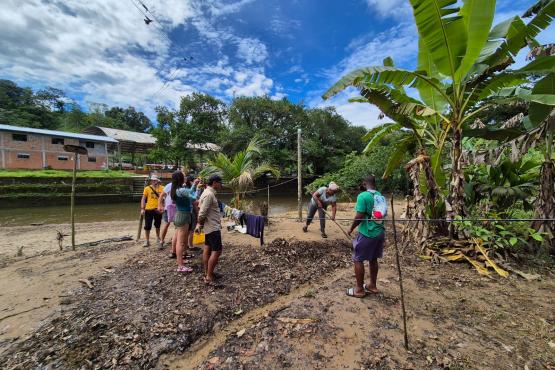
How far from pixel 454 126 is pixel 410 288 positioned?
2.86m

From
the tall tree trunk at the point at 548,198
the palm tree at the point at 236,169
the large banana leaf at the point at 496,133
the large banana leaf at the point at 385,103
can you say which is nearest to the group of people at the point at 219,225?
the large banana leaf at the point at 385,103

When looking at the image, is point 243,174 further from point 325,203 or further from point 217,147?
point 217,147

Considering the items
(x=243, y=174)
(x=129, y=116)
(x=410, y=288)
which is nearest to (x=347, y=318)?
(x=410, y=288)

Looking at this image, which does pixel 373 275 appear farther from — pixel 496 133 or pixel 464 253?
pixel 496 133

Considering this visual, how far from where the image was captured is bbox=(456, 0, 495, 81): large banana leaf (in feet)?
11.5

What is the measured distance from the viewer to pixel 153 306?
3.23 metres

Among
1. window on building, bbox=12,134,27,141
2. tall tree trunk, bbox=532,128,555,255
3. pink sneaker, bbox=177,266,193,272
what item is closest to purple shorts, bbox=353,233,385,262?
pink sneaker, bbox=177,266,193,272

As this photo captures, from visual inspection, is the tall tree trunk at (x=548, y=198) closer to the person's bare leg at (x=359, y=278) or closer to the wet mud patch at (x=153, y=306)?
the wet mud patch at (x=153, y=306)

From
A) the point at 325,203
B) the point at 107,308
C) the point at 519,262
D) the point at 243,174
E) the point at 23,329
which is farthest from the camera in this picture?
the point at 243,174

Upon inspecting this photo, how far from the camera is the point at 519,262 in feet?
13.7

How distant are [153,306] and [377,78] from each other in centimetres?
474

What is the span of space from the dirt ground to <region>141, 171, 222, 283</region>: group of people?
1.22 ft

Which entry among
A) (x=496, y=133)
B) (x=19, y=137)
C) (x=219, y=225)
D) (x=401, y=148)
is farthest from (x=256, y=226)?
(x=19, y=137)

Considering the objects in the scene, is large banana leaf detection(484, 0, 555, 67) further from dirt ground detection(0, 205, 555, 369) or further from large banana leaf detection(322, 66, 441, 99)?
dirt ground detection(0, 205, 555, 369)
